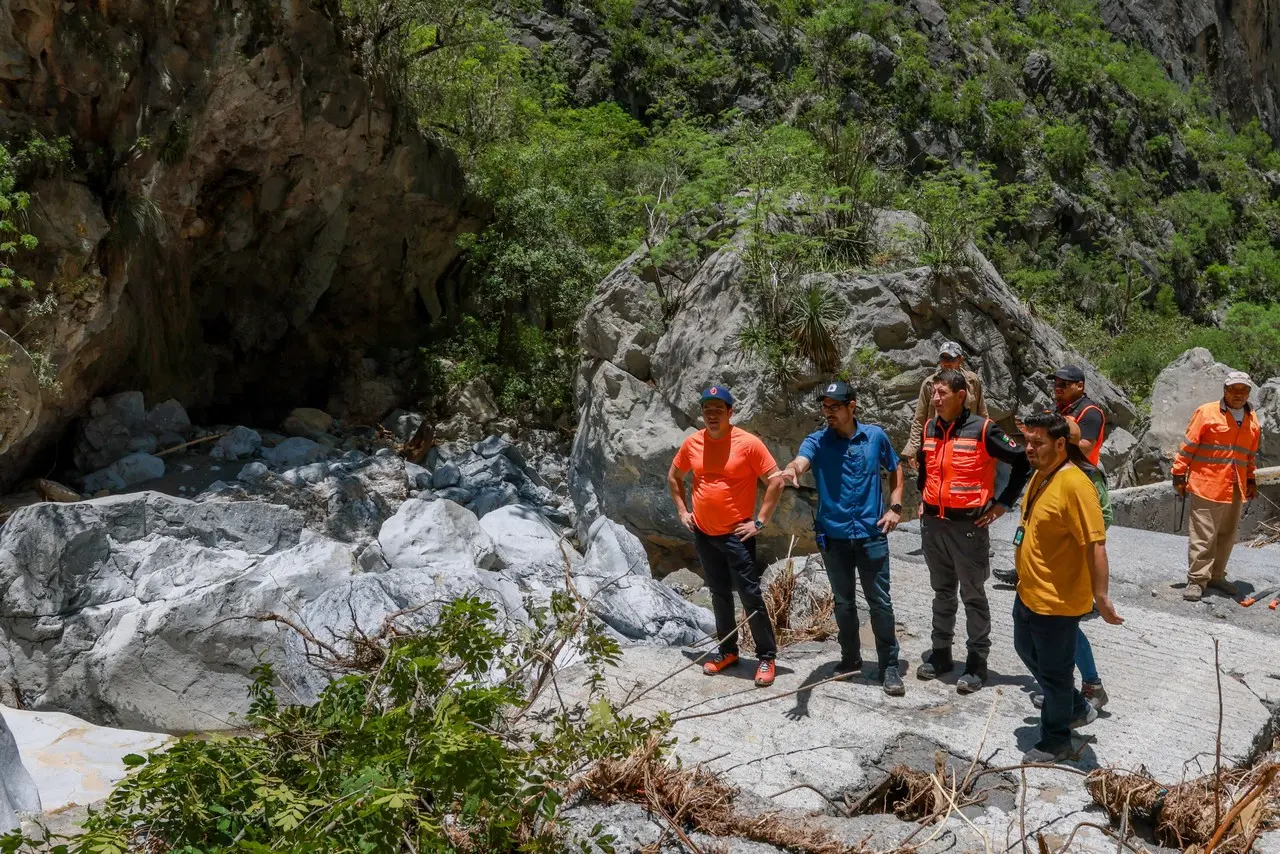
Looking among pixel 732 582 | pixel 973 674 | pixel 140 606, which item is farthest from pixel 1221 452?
pixel 140 606

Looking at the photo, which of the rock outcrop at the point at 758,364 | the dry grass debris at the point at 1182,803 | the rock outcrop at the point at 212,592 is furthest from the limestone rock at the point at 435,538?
the dry grass debris at the point at 1182,803

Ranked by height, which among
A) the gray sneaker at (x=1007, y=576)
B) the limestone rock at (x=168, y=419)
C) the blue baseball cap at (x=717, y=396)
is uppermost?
the blue baseball cap at (x=717, y=396)

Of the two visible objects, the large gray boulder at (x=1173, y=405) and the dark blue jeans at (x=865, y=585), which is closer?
the dark blue jeans at (x=865, y=585)

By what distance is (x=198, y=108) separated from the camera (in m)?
11.0

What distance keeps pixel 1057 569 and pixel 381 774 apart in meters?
2.61

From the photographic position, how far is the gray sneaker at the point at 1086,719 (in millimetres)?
4027

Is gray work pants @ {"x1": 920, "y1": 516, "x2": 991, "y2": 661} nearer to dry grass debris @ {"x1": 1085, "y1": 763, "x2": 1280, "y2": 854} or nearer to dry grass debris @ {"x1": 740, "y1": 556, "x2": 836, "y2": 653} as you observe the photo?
dry grass debris @ {"x1": 740, "y1": 556, "x2": 836, "y2": 653}

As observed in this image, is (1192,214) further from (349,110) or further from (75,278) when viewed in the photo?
(75,278)

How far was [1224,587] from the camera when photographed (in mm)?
5953

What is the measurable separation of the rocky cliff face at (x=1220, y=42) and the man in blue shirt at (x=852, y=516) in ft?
103

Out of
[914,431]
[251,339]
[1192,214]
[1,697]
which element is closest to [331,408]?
[251,339]

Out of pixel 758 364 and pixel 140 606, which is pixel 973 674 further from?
pixel 140 606

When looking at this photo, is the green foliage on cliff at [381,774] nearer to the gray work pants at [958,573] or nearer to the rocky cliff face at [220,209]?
the gray work pants at [958,573]

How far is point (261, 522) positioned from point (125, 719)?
91.6 inches
